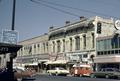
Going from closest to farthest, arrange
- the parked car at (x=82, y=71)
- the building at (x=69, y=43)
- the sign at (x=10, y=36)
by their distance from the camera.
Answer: the sign at (x=10, y=36) → the parked car at (x=82, y=71) → the building at (x=69, y=43)

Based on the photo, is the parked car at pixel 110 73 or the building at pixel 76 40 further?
the building at pixel 76 40

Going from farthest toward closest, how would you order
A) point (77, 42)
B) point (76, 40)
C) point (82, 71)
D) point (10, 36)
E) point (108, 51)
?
1. point (76, 40)
2. point (77, 42)
3. point (108, 51)
4. point (82, 71)
5. point (10, 36)

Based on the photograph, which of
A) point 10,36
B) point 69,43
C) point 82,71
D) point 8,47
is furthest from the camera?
point 69,43

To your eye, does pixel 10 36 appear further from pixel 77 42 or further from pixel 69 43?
pixel 69 43

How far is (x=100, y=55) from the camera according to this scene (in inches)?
2079

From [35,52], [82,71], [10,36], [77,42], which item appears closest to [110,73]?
[82,71]

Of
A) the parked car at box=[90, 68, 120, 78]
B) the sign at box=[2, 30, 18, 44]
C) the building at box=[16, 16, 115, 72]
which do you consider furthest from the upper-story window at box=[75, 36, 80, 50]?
the sign at box=[2, 30, 18, 44]

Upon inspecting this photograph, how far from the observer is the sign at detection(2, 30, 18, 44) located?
24453mm

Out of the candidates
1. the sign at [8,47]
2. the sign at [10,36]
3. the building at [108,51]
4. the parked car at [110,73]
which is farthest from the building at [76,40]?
the sign at [8,47]

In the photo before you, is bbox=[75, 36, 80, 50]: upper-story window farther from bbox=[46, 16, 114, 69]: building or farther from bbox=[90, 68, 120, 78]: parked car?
bbox=[90, 68, 120, 78]: parked car

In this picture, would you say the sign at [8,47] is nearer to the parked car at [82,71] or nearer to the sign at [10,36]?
the sign at [10,36]

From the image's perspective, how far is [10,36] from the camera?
24594 millimetres

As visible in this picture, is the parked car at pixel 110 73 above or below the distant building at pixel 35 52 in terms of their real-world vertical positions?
below

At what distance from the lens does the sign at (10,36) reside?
24453mm
